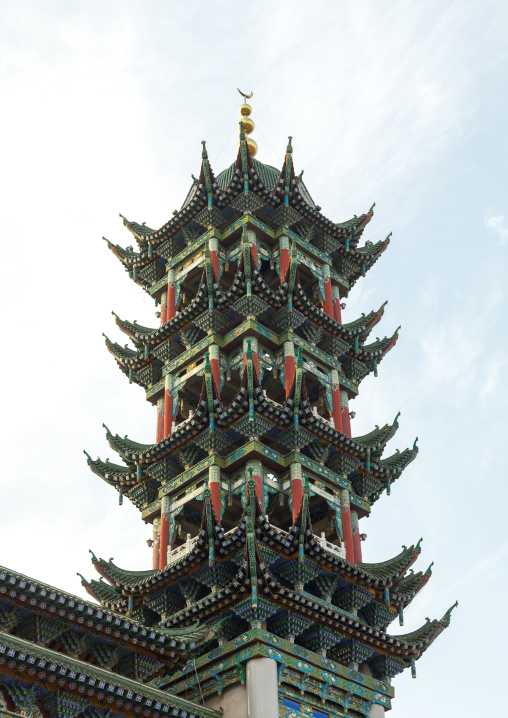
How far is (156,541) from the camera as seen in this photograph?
45.0 m

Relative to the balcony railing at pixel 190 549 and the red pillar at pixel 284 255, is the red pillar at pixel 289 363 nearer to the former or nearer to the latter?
the red pillar at pixel 284 255

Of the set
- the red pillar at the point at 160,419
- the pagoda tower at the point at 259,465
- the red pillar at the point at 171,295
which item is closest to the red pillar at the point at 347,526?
the pagoda tower at the point at 259,465

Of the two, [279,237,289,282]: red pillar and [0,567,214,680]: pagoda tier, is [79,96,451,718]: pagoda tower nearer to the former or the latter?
[279,237,289,282]: red pillar

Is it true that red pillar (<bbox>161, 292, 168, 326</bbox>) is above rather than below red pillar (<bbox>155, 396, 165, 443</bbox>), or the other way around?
above

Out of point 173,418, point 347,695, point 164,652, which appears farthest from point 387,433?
point 164,652

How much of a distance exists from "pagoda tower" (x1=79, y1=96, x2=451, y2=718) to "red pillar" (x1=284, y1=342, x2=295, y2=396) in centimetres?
9

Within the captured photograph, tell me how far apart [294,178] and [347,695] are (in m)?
26.5

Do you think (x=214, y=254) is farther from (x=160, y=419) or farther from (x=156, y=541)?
(x=156, y=541)

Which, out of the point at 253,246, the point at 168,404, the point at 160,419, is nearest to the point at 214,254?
the point at 253,246

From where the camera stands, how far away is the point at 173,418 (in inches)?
1907

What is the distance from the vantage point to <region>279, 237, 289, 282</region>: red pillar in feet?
169

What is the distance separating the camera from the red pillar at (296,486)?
Result: 42156mm

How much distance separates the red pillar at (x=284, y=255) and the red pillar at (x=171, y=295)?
5691 millimetres

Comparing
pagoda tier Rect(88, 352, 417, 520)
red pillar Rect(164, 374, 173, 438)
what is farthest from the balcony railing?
red pillar Rect(164, 374, 173, 438)
